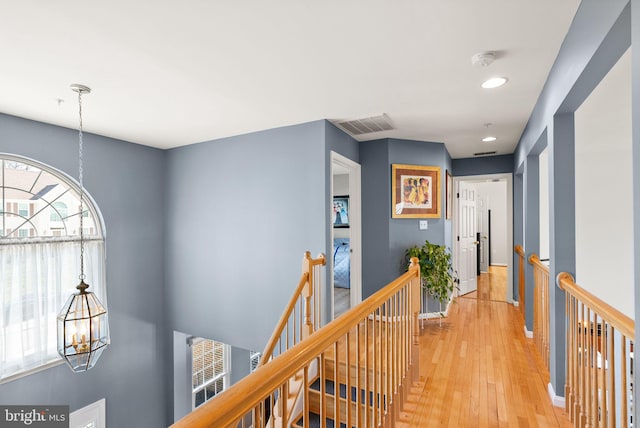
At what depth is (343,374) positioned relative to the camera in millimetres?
2750

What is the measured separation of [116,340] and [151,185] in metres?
2.08

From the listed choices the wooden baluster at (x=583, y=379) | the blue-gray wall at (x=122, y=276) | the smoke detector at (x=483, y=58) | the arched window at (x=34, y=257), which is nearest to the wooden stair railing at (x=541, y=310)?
the wooden baluster at (x=583, y=379)

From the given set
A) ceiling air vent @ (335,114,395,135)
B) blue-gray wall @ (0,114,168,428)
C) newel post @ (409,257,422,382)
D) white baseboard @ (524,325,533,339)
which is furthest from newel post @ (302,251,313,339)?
blue-gray wall @ (0,114,168,428)

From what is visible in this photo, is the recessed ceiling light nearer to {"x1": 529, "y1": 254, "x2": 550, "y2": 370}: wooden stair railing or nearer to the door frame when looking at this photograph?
{"x1": 529, "y1": 254, "x2": 550, "y2": 370}: wooden stair railing

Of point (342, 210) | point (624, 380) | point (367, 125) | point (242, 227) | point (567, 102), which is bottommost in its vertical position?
point (624, 380)

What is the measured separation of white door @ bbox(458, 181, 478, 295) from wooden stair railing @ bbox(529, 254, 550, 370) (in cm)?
222

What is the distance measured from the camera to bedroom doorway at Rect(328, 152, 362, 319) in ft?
12.6

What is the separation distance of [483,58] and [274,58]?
1355 millimetres

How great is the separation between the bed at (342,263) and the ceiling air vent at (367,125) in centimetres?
314

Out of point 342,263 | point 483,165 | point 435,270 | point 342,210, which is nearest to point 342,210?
point 342,210

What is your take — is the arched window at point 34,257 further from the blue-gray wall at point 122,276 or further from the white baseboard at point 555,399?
the white baseboard at point 555,399

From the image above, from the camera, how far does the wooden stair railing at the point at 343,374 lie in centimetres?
76

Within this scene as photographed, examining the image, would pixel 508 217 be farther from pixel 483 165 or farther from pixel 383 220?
pixel 383 220

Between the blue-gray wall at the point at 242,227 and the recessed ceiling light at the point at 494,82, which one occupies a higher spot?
the recessed ceiling light at the point at 494,82
